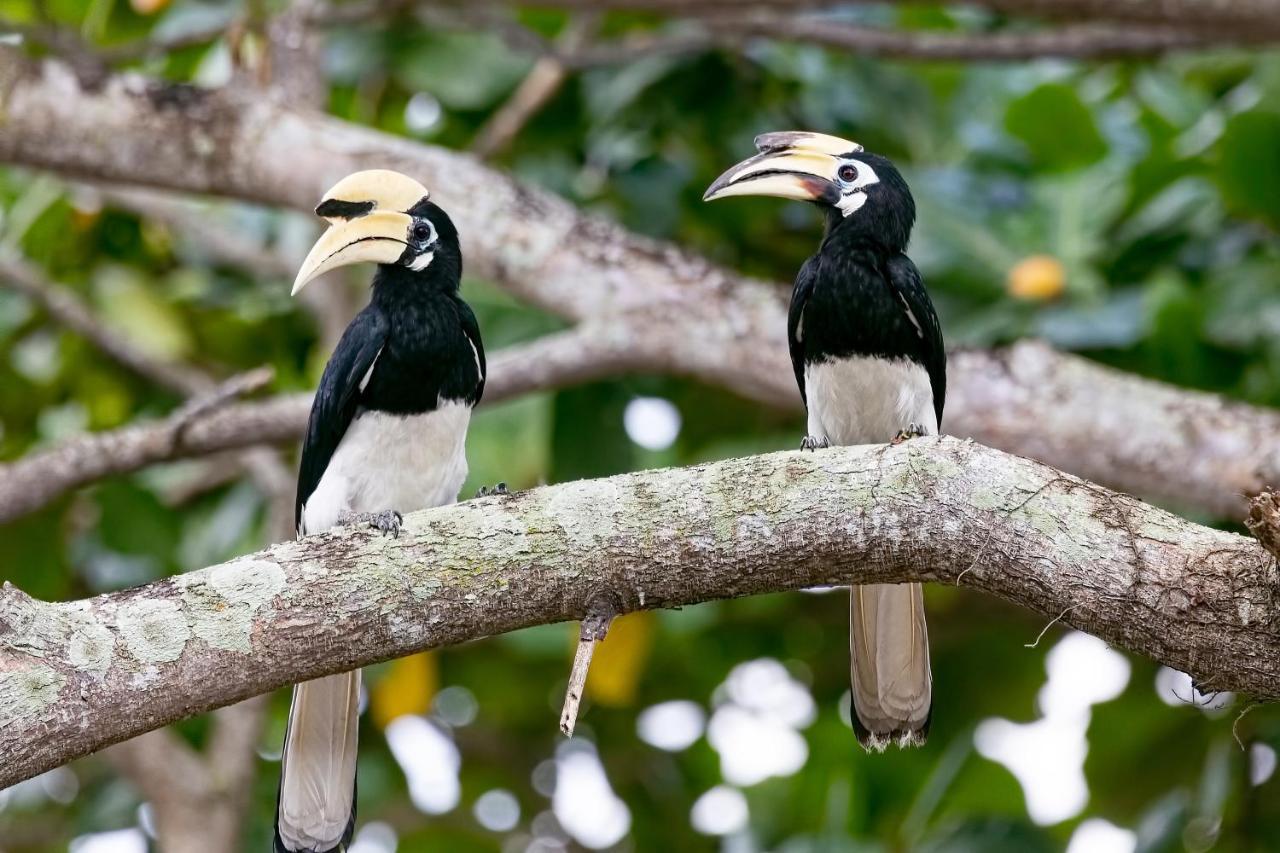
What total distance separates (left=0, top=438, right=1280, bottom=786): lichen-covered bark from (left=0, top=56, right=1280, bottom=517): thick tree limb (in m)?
1.68

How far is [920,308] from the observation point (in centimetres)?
353

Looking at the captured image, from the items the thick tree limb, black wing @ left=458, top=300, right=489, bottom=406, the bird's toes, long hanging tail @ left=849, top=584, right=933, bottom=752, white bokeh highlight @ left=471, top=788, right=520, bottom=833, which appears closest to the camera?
the bird's toes

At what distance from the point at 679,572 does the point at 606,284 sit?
2.04 m

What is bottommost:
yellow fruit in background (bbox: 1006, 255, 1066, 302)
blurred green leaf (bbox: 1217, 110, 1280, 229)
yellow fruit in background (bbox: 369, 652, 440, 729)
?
yellow fruit in background (bbox: 369, 652, 440, 729)

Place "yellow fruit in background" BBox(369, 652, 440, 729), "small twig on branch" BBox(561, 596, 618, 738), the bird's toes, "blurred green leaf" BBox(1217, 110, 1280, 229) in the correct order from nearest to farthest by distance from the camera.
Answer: "small twig on branch" BBox(561, 596, 618, 738) → the bird's toes → "blurred green leaf" BBox(1217, 110, 1280, 229) → "yellow fruit in background" BBox(369, 652, 440, 729)

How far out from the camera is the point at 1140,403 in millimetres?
4312

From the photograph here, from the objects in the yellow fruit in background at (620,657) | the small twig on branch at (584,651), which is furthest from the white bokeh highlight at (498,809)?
the small twig on branch at (584,651)

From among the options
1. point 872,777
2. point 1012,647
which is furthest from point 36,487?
point 1012,647

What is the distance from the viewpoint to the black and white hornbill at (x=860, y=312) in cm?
342

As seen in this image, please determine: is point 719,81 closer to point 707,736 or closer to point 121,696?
point 707,736

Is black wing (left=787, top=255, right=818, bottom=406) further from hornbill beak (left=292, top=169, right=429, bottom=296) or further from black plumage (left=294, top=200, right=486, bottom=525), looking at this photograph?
hornbill beak (left=292, top=169, right=429, bottom=296)

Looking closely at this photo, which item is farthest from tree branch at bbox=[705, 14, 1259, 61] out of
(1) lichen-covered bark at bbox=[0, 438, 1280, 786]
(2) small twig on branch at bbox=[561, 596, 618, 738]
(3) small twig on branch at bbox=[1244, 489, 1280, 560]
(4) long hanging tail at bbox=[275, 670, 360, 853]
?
(3) small twig on branch at bbox=[1244, 489, 1280, 560]

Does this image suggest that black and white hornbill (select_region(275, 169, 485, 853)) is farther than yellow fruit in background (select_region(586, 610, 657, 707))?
No

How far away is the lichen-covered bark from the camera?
252 cm
